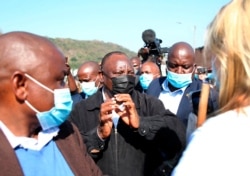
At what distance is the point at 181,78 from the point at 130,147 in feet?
5.77

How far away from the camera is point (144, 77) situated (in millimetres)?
6477

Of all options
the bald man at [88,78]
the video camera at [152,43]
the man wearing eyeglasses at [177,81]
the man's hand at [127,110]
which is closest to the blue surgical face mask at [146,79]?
the bald man at [88,78]

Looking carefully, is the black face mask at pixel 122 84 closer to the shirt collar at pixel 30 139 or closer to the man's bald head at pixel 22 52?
the shirt collar at pixel 30 139

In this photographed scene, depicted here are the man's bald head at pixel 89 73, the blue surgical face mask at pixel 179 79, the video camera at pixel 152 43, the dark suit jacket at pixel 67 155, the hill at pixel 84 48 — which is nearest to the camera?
the dark suit jacket at pixel 67 155

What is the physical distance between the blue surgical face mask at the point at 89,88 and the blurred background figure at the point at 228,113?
14.0 ft

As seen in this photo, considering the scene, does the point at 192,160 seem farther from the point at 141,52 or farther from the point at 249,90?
the point at 141,52

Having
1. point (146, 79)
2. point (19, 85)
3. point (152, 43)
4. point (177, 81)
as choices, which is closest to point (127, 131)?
point (19, 85)

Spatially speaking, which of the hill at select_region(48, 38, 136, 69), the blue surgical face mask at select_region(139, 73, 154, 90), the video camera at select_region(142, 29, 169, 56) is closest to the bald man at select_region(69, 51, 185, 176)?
the blue surgical face mask at select_region(139, 73, 154, 90)

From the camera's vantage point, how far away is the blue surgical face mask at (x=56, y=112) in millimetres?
1791

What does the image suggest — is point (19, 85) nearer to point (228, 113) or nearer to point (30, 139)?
point (30, 139)

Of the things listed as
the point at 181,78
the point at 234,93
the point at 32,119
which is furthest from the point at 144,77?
the point at 234,93

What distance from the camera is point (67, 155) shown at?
1840 millimetres

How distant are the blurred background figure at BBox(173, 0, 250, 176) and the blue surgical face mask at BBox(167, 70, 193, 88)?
2.96 m

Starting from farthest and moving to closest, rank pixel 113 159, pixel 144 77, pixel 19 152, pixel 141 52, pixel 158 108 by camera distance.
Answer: pixel 141 52 → pixel 144 77 → pixel 158 108 → pixel 113 159 → pixel 19 152
